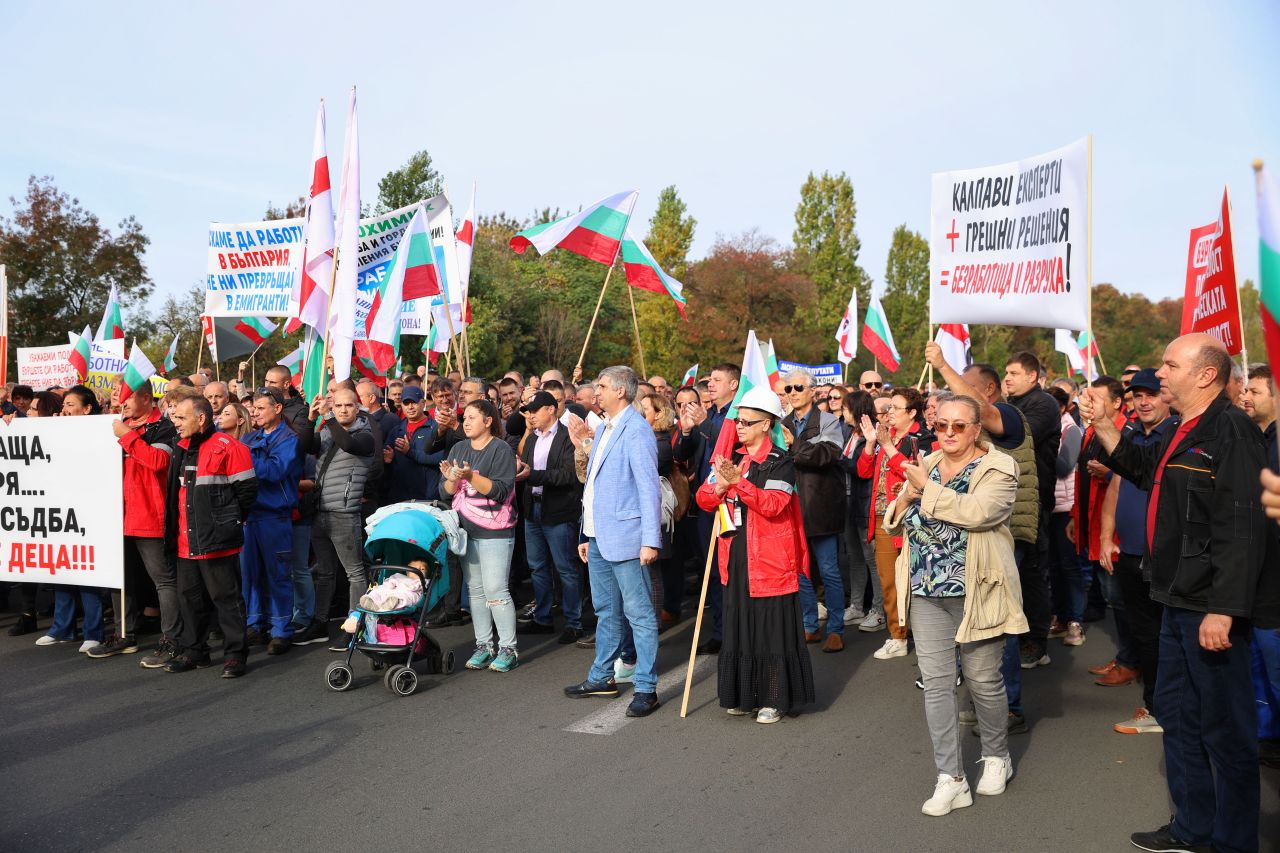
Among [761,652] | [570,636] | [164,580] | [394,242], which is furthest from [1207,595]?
[394,242]

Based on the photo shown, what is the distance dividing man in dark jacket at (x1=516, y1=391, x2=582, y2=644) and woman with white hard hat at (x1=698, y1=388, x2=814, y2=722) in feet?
7.61

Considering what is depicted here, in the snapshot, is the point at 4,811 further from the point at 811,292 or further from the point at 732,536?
the point at 811,292

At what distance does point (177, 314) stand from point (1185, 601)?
34183 mm

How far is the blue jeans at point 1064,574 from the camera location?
29.1ft

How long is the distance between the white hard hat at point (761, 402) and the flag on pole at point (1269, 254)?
3.76 metres

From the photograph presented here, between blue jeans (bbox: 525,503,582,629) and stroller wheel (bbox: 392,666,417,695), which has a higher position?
blue jeans (bbox: 525,503,582,629)

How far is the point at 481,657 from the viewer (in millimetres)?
8125

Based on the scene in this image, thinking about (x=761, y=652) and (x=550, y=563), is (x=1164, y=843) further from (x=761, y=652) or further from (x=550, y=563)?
(x=550, y=563)

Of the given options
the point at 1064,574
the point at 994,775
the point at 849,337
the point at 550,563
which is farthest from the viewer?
the point at 849,337

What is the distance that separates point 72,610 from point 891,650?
6.69 m

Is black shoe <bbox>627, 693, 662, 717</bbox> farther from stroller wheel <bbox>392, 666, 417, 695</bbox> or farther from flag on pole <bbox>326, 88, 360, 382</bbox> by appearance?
flag on pole <bbox>326, 88, 360, 382</bbox>

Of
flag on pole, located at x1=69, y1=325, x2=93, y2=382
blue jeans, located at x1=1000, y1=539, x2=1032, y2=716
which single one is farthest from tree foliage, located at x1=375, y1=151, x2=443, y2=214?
blue jeans, located at x1=1000, y1=539, x2=1032, y2=716

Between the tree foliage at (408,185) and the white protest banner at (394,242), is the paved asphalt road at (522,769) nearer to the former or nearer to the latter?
the white protest banner at (394,242)

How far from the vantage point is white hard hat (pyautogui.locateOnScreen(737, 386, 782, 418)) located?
6727 millimetres
